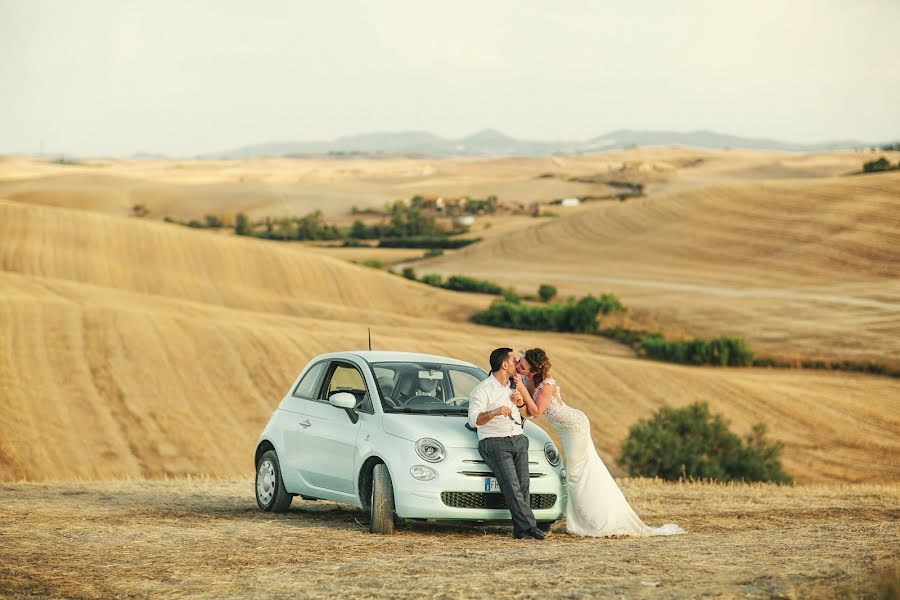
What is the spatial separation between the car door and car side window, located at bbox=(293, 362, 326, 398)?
108mm

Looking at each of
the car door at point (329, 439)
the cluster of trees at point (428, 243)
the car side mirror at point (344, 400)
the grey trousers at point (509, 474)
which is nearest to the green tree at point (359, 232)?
the cluster of trees at point (428, 243)

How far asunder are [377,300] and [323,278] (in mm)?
4075

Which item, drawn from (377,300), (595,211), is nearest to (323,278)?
(377,300)

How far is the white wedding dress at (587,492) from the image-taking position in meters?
12.5

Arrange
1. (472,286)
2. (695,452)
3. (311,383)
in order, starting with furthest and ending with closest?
(472,286) < (695,452) < (311,383)

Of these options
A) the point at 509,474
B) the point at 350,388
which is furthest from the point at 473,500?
the point at 350,388

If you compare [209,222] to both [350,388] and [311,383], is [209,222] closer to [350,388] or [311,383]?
[311,383]

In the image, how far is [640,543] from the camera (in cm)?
1134

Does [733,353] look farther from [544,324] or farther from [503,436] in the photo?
[503,436]

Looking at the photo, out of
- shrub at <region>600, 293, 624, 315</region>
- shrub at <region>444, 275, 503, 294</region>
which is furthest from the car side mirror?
shrub at <region>444, 275, 503, 294</region>

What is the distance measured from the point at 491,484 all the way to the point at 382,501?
1103 millimetres

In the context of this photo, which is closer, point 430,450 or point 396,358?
point 430,450

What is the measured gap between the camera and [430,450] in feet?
39.8

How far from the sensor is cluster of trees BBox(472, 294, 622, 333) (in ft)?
214
